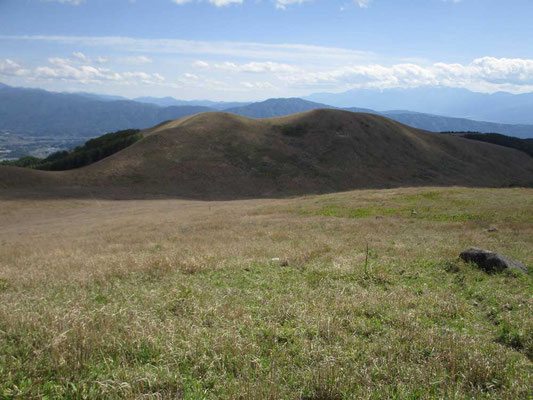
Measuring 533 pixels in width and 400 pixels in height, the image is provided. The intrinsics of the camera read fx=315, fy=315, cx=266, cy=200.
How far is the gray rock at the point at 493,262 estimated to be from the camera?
864cm

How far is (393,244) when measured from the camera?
42.9ft

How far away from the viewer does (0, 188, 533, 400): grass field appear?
3857 mm

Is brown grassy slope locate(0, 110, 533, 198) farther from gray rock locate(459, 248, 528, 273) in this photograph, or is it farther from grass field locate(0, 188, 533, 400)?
gray rock locate(459, 248, 528, 273)

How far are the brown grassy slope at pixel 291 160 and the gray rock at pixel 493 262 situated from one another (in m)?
44.0

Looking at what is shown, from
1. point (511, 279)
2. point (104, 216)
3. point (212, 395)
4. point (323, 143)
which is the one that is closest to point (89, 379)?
point (212, 395)

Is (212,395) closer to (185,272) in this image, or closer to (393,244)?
(185,272)

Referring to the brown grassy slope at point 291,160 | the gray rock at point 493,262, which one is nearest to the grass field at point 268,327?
the gray rock at point 493,262

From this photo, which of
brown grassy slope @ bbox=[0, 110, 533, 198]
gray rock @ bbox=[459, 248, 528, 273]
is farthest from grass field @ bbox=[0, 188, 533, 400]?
brown grassy slope @ bbox=[0, 110, 533, 198]

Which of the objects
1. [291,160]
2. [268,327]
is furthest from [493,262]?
[291,160]

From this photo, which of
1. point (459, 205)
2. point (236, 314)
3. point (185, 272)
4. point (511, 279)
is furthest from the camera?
point (459, 205)

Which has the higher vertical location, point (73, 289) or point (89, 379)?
point (89, 379)

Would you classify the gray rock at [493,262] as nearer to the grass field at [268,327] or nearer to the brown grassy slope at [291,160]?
the grass field at [268,327]

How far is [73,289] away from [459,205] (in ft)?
81.8

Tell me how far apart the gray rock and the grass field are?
1.21ft
